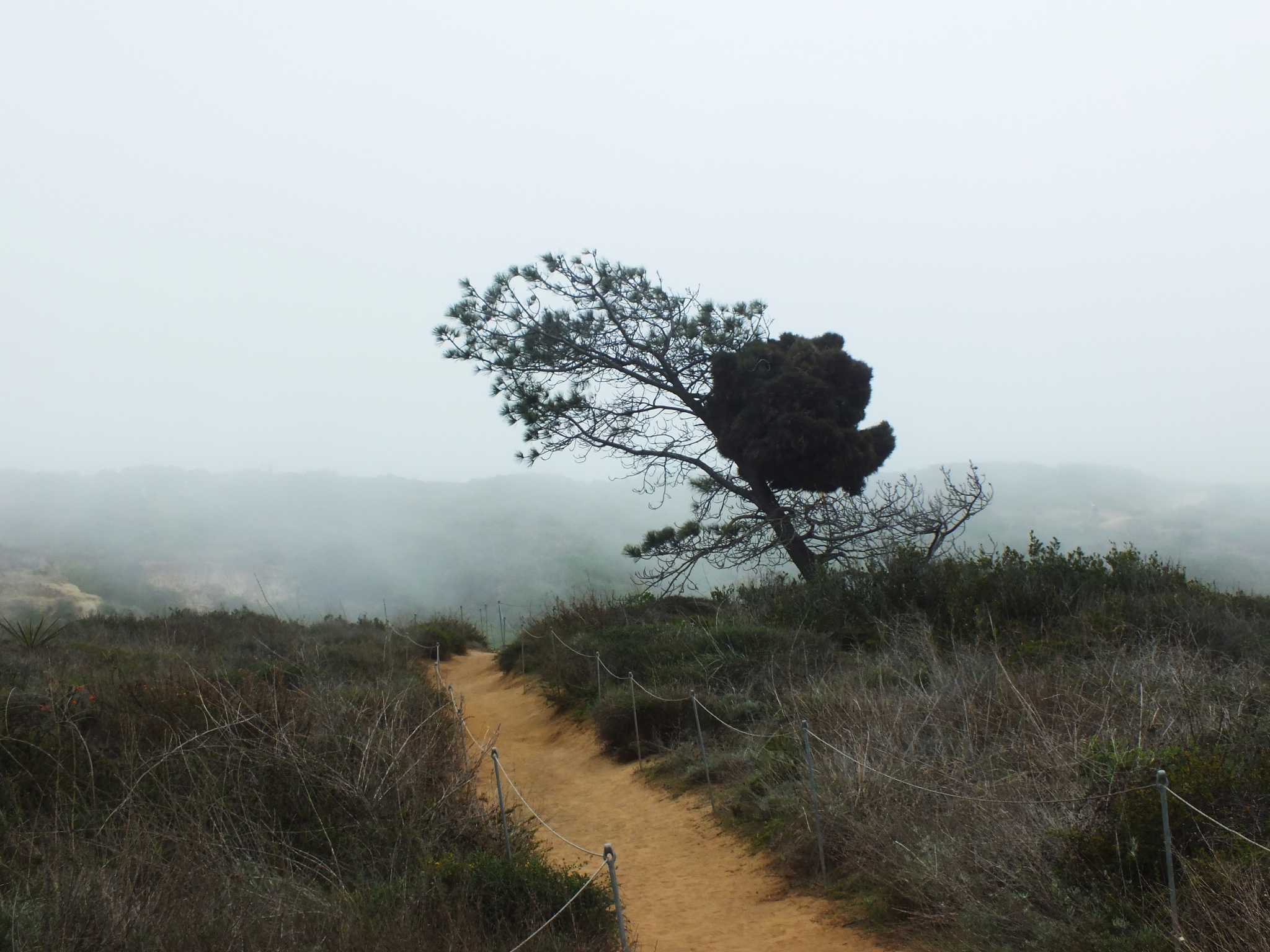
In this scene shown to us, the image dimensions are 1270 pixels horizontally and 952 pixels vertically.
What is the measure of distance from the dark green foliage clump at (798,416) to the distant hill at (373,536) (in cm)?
464

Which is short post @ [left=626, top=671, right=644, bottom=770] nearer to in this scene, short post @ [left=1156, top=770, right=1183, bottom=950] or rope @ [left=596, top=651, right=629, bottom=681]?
rope @ [left=596, top=651, right=629, bottom=681]

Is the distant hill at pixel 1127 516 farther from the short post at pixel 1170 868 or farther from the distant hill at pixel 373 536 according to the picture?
the short post at pixel 1170 868

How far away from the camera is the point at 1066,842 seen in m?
4.18

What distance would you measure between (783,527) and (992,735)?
8956 mm

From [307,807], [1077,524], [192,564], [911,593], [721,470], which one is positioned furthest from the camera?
[1077,524]

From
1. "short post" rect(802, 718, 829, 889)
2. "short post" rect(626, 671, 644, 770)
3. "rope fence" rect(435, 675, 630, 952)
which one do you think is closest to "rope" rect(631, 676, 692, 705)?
"short post" rect(626, 671, 644, 770)

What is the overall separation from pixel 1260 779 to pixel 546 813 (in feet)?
18.6

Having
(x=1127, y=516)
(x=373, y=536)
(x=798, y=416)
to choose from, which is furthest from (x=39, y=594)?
(x=1127, y=516)

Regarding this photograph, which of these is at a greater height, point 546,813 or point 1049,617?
point 1049,617

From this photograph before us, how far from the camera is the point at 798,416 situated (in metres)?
13.8

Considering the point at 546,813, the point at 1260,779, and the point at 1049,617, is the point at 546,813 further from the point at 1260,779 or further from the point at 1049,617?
the point at 1049,617

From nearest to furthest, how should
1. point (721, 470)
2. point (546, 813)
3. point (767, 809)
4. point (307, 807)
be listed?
point (307, 807), point (767, 809), point (546, 813), point (721, 470)

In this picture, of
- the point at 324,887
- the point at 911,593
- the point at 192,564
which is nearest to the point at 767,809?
the point at 324,887

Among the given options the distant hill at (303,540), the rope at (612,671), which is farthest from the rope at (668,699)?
the distant hill at (303,540)
